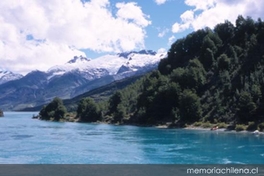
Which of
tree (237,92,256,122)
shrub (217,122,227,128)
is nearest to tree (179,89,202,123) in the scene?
shrub (217,122,227,128)

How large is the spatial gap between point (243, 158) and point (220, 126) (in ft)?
184

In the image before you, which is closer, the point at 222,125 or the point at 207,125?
the point at 222,125

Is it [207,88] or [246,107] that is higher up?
[207,88]

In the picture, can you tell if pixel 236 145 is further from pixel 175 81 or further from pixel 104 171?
pixel 175 81

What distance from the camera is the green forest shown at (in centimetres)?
11982

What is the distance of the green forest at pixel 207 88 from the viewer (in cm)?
11982

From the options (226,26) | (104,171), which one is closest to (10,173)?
(104,171)

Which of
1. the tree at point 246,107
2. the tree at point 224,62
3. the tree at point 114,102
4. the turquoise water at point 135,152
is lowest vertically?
the turquoise water at point 135,152

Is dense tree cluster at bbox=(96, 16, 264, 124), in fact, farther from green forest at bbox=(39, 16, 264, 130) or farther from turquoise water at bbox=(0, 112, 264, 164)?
turquoise water at bbox=(0, 112, 264, 164)

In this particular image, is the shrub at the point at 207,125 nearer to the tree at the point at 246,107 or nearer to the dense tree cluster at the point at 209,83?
the dense tree cluster at the point at 209,83

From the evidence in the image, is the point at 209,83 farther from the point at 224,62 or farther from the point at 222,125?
the point at 222,125

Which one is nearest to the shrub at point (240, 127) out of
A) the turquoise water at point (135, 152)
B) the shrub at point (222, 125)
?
the shrub at point (222, 125)

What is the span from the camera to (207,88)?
147 meters

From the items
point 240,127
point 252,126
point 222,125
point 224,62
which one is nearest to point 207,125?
point 222,125
